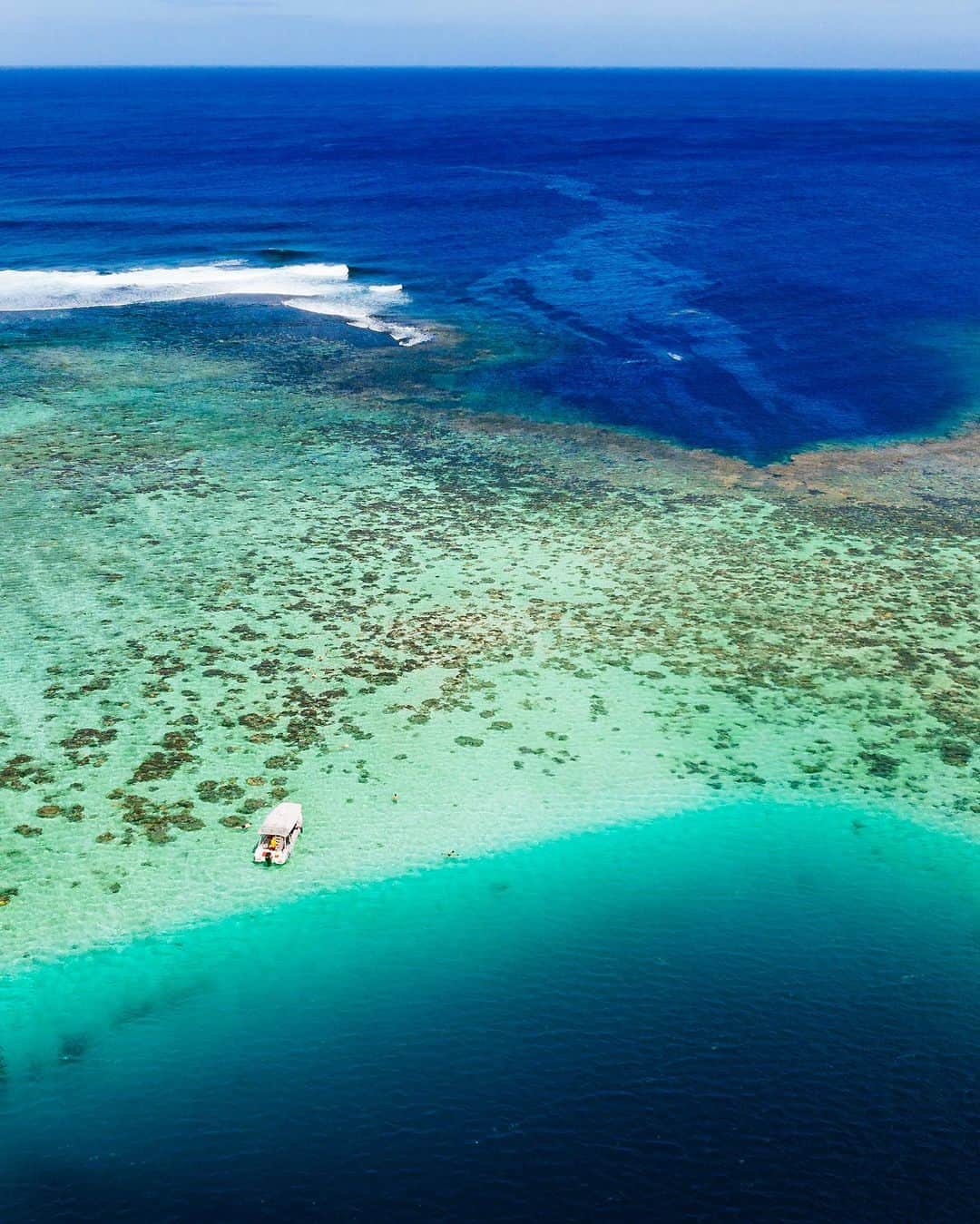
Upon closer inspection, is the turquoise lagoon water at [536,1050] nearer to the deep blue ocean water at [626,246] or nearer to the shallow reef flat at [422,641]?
the shallow reef flat at [422,641]

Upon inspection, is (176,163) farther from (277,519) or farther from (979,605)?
(979,605)

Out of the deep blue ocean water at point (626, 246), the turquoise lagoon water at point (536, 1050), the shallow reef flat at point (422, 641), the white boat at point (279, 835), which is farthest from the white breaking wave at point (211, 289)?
the turquoise lagoon water at point (536, 1050)

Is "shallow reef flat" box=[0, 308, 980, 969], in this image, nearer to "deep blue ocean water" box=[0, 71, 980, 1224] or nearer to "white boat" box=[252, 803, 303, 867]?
"white boat" box=[252, 803, 303, 867]

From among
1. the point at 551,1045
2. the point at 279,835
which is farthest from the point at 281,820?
the point at 551,1045

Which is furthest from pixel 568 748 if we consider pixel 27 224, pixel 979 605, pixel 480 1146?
pixel 27 224

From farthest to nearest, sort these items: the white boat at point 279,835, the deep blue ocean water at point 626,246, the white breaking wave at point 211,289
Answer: the white breaking wave at point 211,289, the deep blue ocean water at point 626,246, the white boat at point 279,835

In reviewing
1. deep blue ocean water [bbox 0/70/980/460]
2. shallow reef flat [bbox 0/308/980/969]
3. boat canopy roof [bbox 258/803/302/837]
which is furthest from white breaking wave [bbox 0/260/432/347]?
boat canopy roof [bbox 258/803/302/837]
